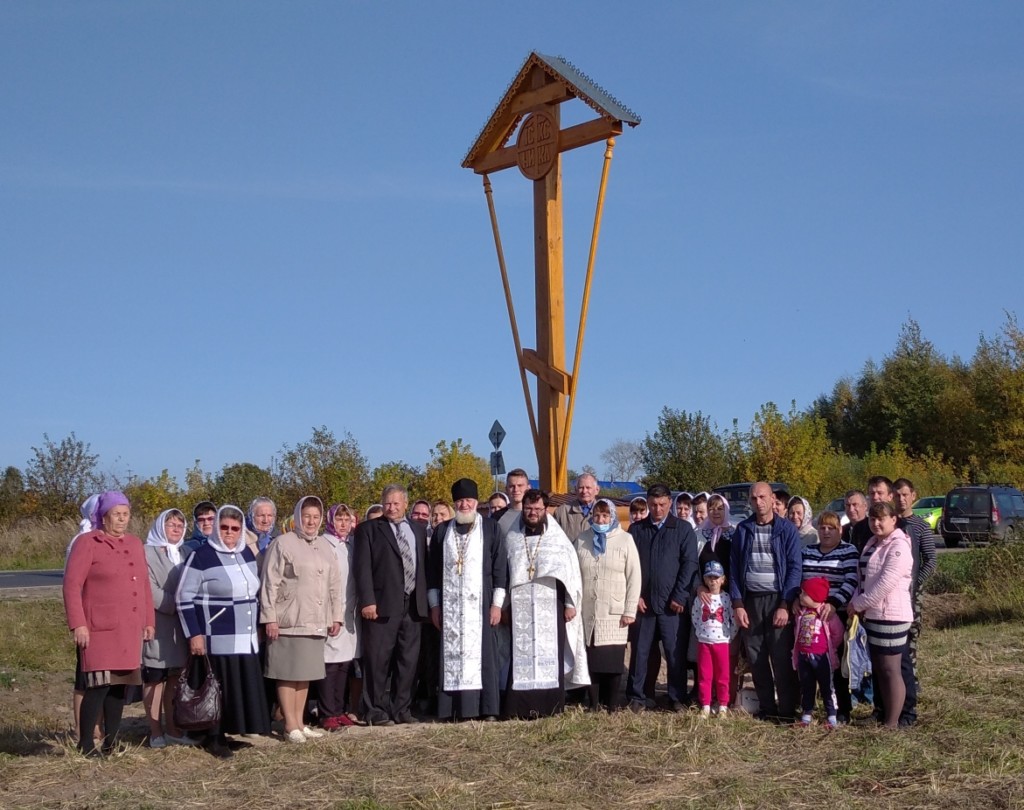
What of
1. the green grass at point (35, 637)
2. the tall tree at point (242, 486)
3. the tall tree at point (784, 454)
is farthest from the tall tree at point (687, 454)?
the green grass at point (35, 637)

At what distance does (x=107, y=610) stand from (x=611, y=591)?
143 inches

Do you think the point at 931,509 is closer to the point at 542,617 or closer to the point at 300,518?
the point at 542,617

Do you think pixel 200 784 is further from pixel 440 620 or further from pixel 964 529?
pixel 964 529

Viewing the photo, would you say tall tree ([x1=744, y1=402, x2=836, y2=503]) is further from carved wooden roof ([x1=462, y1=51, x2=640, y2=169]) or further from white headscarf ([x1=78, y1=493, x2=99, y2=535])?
white headscarf ([x1=78, y1=493, x2=99, y2=535])

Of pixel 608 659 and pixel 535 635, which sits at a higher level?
pixel 535 635

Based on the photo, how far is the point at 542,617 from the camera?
8797mm

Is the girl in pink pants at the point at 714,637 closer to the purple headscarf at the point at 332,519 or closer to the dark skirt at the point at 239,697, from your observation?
the purple headscarf at the point at 332,519

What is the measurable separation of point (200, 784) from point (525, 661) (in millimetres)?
2748

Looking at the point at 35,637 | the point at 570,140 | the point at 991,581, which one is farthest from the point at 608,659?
the point at 35,637

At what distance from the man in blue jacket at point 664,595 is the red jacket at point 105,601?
3676 mm

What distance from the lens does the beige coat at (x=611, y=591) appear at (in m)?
8.85

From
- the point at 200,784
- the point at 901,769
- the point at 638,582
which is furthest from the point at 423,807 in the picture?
the point at 638,582

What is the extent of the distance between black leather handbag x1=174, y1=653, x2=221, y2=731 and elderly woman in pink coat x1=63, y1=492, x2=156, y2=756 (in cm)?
33

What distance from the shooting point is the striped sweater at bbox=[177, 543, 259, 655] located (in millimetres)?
7570
